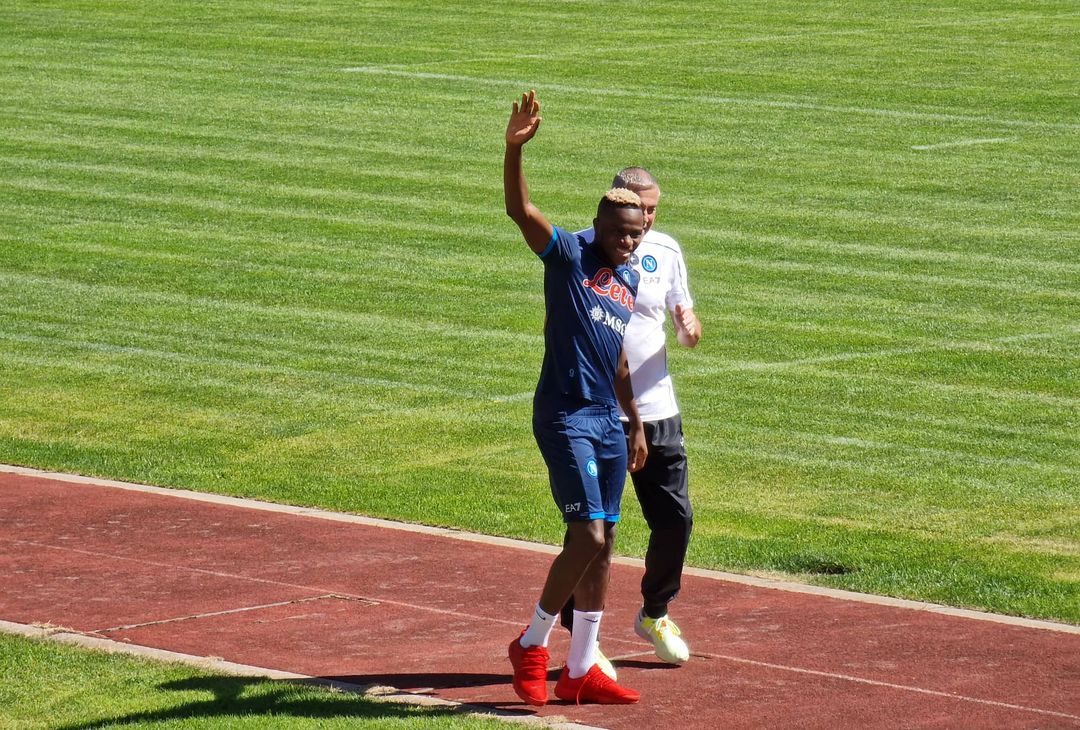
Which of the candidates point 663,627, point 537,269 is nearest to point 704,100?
point 537,269

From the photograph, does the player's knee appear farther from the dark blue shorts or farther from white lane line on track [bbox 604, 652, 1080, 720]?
white lane line on track [bbox 604, 652, 1080, 720]

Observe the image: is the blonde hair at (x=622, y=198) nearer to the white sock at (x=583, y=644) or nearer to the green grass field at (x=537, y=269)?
the white sock at (x=583, y=644)

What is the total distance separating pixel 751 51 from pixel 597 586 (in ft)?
87.3

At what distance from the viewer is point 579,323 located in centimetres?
801

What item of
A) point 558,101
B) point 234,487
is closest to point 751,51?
point 558,101

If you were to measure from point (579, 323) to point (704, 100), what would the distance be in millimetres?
21826

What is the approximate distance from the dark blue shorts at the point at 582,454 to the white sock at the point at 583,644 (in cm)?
42

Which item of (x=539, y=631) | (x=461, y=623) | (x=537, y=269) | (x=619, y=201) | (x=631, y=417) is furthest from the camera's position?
(x=537, y=269)

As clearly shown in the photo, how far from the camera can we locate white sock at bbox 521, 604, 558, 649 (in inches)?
317

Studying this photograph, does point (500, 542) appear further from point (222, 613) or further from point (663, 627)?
point (663, 627)

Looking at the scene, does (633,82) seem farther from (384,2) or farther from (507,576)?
(507,576)

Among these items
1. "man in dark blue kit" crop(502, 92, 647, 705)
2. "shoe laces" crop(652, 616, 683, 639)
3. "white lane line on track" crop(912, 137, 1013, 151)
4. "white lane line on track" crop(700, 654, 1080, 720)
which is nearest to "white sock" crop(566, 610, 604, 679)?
"man in dark blue kit" crop(502, 92, 647, 705)

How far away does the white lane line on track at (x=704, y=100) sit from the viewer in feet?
90.3

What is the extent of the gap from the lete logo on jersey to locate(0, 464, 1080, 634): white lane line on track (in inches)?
74.7
